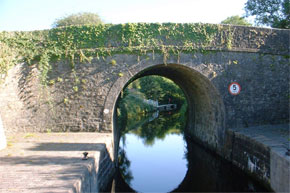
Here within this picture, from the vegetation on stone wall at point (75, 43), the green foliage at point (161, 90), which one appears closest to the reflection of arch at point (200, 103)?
the vegetation on stone wall at point (75, 43)

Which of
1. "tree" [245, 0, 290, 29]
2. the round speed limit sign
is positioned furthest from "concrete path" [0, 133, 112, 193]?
"tree" [245, 0, 290, 29]

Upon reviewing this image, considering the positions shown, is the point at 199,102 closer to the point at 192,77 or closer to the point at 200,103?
the point at 200,103

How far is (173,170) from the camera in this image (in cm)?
854

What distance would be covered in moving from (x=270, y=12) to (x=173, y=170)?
1313cm

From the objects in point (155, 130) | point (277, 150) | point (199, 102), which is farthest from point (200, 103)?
point (277, 150)

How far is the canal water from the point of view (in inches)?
275

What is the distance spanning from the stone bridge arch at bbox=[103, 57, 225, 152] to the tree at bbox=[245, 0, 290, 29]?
25.6ft

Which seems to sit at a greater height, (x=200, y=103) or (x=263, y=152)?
(x=200, y=103)

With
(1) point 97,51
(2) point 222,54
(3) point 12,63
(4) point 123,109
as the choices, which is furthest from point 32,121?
(4) point 123,109

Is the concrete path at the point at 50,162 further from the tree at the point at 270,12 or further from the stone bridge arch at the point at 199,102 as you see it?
the tree at the point at 270,12

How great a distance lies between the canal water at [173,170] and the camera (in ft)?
22.9

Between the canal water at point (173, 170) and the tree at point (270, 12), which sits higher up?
the tree at point (270, 12)

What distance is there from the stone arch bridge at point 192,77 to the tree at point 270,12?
19.5 ft

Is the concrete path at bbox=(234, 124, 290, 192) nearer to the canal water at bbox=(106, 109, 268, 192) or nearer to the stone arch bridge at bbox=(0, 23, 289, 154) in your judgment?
the canal water at bbox=(106, 109, 268, 192)
